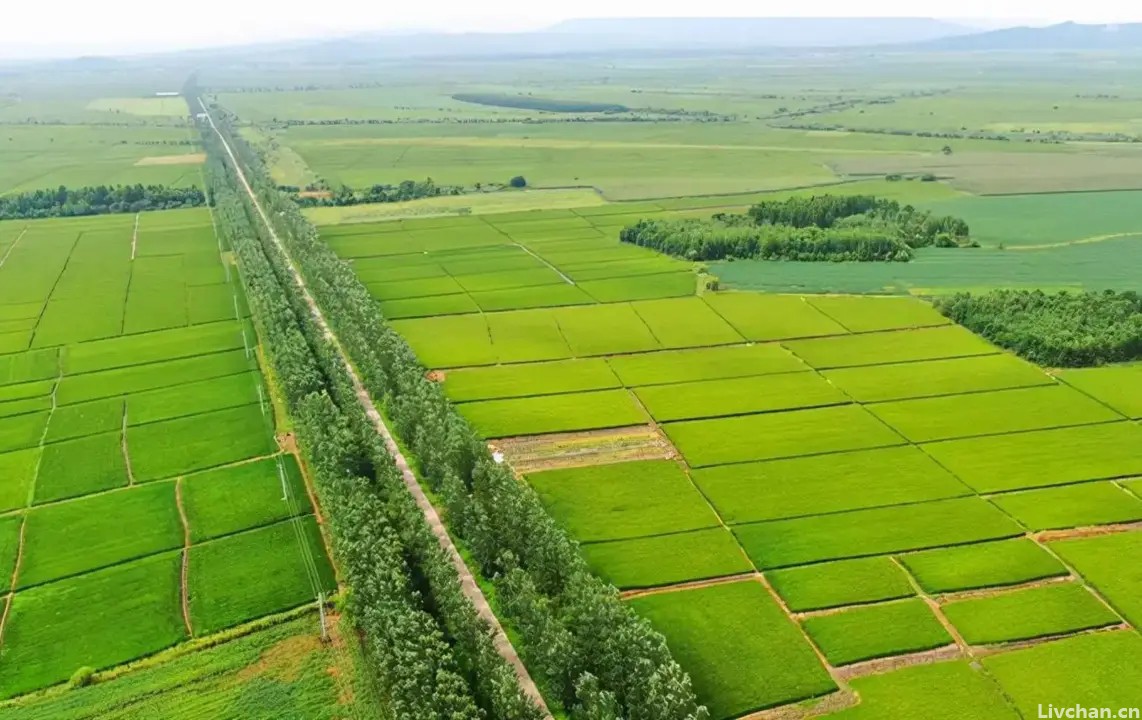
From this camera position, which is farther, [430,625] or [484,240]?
[484,240]

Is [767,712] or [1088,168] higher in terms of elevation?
[1088,168]

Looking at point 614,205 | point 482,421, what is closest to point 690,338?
point 482,421

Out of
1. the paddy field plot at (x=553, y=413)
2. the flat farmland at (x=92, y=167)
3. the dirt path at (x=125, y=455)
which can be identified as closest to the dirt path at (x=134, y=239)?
the flat farmland at (x=92, y=167)

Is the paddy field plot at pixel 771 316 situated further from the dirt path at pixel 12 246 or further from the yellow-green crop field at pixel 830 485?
the dirt path at pixel 12 246

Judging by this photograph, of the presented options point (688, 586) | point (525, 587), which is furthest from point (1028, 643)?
point (525, 587)

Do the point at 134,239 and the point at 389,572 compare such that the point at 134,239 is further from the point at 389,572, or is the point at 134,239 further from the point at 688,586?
the point at 688,586

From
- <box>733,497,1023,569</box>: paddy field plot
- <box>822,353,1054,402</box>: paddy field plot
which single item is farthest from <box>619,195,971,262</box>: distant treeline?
<box>733,497,1023,569</box>: paddy field plot

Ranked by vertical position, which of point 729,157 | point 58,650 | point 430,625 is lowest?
point 58,650

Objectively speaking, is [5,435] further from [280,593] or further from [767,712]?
[767,712]
